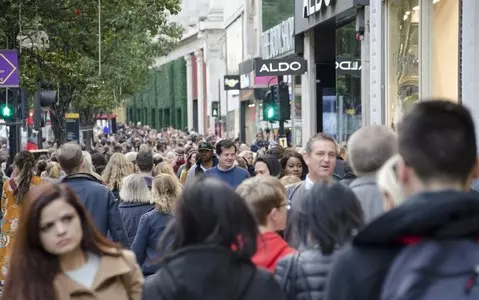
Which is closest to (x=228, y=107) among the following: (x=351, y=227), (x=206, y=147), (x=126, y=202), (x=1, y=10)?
(x=1, y=10)

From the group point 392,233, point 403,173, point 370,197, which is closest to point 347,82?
point 370,197

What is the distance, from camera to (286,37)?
3341 centimetres

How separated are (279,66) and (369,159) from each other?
68.1ft

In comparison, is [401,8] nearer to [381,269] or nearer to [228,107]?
[381,269]

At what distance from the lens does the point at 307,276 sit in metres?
4.97

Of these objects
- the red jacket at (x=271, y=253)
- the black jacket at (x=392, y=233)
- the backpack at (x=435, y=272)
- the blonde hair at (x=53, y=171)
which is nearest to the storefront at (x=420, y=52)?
the blonde hair at (x=53, y=171)

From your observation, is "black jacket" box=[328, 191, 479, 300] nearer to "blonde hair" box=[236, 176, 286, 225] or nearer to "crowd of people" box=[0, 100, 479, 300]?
"crowd of people" box=[0, 100, 479, 300]

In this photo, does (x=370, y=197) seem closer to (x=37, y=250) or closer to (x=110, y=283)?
(x=110, y=283)

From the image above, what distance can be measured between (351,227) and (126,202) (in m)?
6.51

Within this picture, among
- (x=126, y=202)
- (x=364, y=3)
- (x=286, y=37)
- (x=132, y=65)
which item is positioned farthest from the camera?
(x=132, y=65)

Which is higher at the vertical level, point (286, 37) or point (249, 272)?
point (286, 37)

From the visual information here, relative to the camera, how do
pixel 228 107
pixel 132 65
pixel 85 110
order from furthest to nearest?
pixel 228 107, pixel 85 110, pixel 132 65

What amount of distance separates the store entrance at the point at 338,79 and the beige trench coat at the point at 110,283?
62.9 ft

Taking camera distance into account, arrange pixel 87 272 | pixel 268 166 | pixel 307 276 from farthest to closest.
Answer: pixel 268 166 → pixel 87 272 → pixel 307 276
